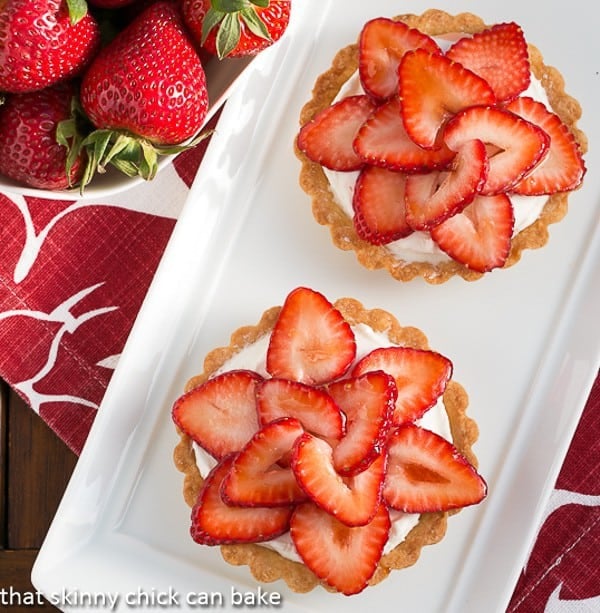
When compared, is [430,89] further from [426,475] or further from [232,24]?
[426,475]

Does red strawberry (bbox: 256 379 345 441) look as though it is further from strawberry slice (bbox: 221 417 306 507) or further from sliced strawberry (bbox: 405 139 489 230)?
sliced strawberry (bbox: 405 139 489 230)

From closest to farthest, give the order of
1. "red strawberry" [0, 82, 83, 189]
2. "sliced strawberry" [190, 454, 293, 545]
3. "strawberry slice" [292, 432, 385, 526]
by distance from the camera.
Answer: "red strawberry" [0, 82, 83, 189], "strawberry slice" [292, 432, 385, 526], "sliced strawberry" [190, 454, 293, 545]

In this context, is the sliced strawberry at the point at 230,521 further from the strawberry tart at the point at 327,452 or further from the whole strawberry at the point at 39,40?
the whole strawberry at the point at 39,40

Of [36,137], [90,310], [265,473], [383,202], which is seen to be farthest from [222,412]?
[36,137]

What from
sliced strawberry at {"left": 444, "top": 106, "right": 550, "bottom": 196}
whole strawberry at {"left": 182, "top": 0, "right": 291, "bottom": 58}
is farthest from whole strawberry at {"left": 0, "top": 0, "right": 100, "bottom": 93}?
sliced strawberry at {"left": 444, "top": 106, "right": 550, "bottom": 196}

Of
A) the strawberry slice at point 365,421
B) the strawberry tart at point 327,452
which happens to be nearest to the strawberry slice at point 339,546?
the strawberry tart at point 327,452

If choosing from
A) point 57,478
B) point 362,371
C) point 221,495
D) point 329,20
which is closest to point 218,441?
point 221,495
